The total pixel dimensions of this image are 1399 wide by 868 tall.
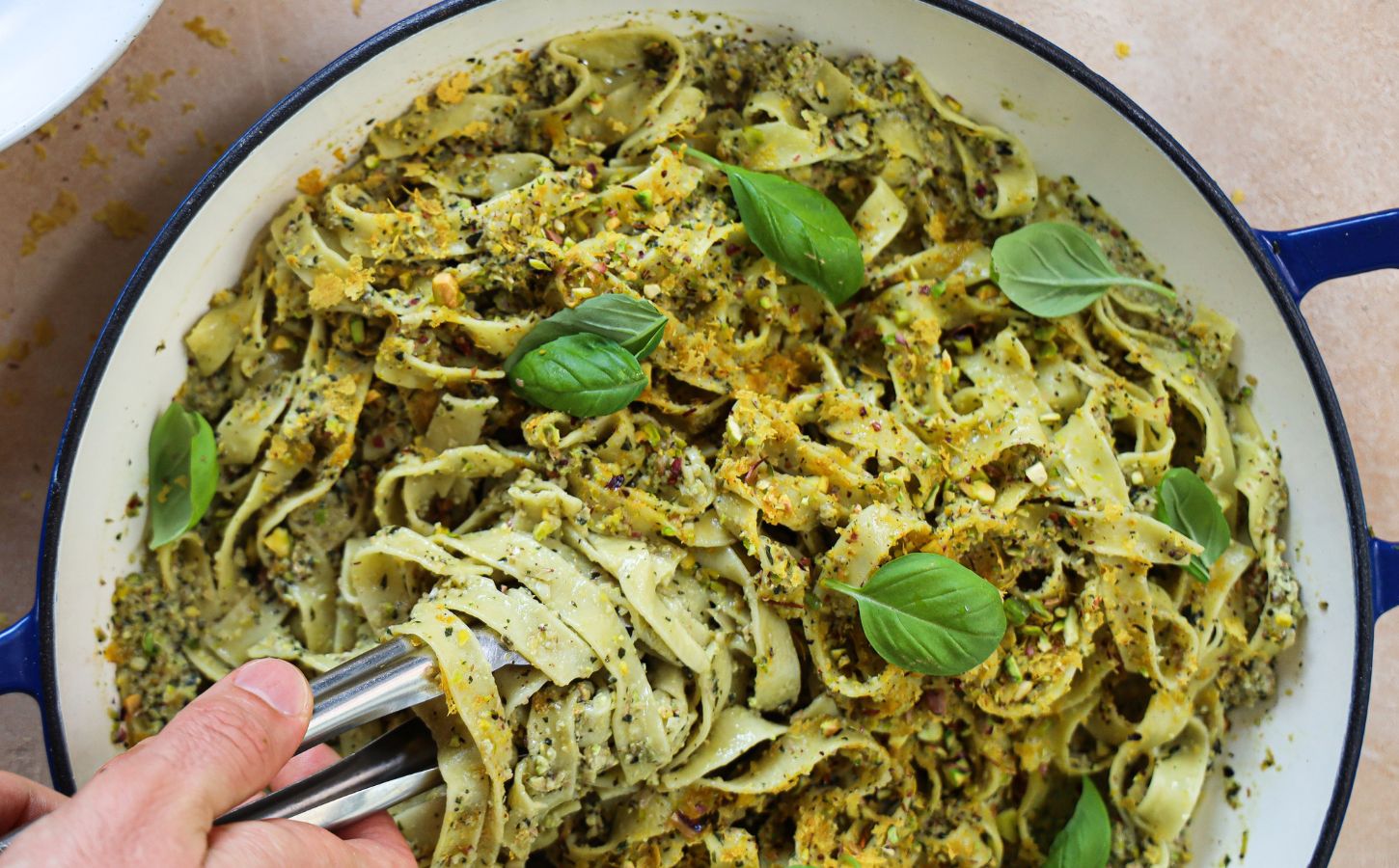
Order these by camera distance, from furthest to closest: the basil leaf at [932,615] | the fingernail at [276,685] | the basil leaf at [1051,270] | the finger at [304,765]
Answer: the basil leaf at [1051,270] → the finger at [304,765] → the basil leaf at [932,615] → the fingernail at [276,685]

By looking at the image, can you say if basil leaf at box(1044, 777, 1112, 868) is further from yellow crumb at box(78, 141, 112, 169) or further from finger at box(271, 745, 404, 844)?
yellow crumb at box(78, 141, 112, 169)

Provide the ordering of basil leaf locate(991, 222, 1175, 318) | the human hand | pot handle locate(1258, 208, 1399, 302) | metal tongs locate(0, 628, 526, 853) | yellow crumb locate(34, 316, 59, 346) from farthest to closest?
yellow crumb locate(34, 316, 59, 346)
basil leaf locate(991, 222, 1175, 318)
pot handle locate(1258, 208, 1399, 302)
metal tongs locate(0, 628, 526, 853)
the human hand

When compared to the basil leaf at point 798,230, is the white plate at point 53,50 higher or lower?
higher

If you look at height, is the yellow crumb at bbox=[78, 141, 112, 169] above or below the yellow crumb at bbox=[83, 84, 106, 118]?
below

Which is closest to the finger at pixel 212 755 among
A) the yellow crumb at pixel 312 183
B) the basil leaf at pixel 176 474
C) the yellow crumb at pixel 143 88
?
the basil leaf at pixel 176 474

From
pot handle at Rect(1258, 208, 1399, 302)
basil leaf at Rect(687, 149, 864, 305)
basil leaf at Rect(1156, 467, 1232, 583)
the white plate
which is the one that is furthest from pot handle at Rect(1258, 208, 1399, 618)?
the white plate

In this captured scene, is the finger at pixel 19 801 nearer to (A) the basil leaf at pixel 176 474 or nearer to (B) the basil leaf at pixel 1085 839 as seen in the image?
(A) the basil leaf at pixel 176 474

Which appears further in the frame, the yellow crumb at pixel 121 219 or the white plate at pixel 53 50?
the yellow crumb at pixel 121 219

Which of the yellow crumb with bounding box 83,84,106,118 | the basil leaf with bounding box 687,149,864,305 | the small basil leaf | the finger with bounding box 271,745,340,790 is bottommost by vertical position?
the finger with bounding box 271,745,340,790
